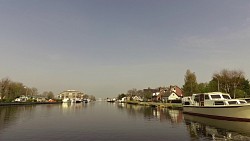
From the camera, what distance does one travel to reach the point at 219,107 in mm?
39750

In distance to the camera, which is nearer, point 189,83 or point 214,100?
point 214,100

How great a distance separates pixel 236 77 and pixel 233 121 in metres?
59.6

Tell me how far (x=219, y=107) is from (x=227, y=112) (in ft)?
6.52

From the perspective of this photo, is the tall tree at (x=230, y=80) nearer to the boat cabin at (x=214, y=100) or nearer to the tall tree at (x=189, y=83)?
the tall tree at (x=189, y=83)

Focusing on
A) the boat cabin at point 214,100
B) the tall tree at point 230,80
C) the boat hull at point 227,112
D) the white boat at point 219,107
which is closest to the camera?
the boat hull at point 227,112

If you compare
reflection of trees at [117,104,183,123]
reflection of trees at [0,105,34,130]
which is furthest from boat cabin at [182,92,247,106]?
reflection of trees at [0,105,34,130]

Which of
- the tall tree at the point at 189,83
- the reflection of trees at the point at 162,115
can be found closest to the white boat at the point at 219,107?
the reflection of trees at the point at 162,115

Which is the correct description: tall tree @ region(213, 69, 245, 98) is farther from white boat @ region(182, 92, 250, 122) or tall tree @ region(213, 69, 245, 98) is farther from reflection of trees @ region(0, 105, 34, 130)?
reflection of trees @ region(0, 105, 34, 130)

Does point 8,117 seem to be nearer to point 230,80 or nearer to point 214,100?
point 214,100

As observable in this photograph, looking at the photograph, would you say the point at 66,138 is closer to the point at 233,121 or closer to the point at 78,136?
the point at 78,136

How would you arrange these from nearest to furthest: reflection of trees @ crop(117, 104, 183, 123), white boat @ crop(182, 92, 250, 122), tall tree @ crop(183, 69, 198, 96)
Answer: white boat @ crop(182, 92, 250, 122) → reflection of trees @ crop(117, 104, 183, 123) → tall tree @ crop(183, 69, 198, 96)

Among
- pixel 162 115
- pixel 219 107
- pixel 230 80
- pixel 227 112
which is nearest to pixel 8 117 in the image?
pixel 162 115

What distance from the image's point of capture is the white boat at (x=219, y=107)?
3544cm

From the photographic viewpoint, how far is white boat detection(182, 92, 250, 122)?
35.4 m
